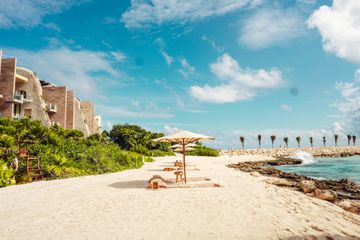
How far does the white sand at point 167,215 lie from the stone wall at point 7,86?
24.0 metres

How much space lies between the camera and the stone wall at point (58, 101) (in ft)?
128

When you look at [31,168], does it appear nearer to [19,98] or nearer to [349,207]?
[349,207]

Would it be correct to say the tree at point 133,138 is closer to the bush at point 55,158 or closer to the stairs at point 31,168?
the bush at point 55,158

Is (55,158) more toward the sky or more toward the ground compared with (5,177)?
more toward the sky

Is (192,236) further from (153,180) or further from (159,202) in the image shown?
(153,180)

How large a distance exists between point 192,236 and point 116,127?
5066 cm

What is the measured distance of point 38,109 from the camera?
3447 cm

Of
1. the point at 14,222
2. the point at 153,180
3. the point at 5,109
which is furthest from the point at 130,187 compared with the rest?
the point at 5,109

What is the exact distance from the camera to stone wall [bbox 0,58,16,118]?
3020 cm

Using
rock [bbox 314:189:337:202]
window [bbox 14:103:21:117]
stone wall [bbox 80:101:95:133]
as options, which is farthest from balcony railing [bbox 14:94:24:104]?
rock [bbox 314:189:337:202]

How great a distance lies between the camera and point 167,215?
6.80 metres

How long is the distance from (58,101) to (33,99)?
500cm

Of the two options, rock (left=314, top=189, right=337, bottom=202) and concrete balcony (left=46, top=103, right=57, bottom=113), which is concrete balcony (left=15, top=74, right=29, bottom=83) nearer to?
concrete balcony (left=46, top=103, right=57, bottom=113)

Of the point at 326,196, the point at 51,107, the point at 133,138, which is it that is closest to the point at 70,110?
the point at 51,107
